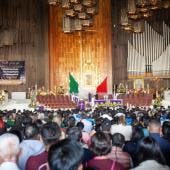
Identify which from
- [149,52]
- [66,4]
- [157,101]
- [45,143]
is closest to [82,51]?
[149,52]

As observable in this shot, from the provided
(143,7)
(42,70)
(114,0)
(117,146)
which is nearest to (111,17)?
(114,0)

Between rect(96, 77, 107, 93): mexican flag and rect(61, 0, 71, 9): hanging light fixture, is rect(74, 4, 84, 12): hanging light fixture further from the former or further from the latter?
rect(96, 77, 107, 93): mexican flag

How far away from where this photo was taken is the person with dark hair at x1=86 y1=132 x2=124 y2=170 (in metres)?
3.93

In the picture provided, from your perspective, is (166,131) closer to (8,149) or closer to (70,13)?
(8,149)

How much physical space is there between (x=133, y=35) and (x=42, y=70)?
5.92 meters

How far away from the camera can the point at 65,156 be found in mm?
3098

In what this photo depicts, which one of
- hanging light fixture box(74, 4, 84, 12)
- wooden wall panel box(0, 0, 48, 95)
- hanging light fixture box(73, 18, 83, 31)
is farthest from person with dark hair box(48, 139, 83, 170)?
wooden wall panel box(0, 0, 48, 95)

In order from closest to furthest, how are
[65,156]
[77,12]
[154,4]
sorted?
[65,156], [154,4], [77,12]

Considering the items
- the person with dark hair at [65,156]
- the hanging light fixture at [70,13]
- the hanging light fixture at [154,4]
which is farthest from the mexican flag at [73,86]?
the person with dark hair at [65,156]

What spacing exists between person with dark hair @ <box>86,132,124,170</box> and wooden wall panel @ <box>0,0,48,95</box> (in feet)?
71.5

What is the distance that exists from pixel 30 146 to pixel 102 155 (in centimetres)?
124

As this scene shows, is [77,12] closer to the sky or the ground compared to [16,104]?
closer to the sky

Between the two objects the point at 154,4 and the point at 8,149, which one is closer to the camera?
the point at 8,149

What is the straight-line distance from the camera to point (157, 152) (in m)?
3.69
